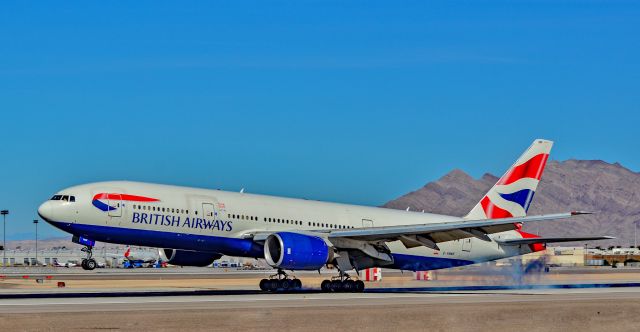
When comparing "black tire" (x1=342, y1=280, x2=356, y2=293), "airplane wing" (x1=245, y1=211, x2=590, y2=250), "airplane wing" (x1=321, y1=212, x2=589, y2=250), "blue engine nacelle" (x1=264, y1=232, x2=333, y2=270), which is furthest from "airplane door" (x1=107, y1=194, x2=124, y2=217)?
"black tire" (x1=342, y1=280, x2=356, y2=293)

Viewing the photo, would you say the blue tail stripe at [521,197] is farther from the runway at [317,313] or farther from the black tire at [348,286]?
the runway at [317,313]

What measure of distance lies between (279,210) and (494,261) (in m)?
17.7

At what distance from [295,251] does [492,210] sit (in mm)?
18522

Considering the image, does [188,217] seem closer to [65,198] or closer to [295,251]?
[295,251]

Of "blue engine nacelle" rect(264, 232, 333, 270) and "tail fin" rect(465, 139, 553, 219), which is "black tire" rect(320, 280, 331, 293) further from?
"tail fin" rect(465, 139, 553, 219)

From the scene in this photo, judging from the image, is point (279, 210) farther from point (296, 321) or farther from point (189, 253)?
point (296, 321)

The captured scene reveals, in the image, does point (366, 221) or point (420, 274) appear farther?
point (420, 274)

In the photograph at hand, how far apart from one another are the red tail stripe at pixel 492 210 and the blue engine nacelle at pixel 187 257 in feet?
59.5

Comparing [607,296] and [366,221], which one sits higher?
[366,221]

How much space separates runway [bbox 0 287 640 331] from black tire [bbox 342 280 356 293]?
27.0ft

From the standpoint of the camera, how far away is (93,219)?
173 ft

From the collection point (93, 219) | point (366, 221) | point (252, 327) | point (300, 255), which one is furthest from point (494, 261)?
point (252, 327)

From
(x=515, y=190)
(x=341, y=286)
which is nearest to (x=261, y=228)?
(x=341, y=286)

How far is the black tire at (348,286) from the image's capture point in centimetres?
5603
